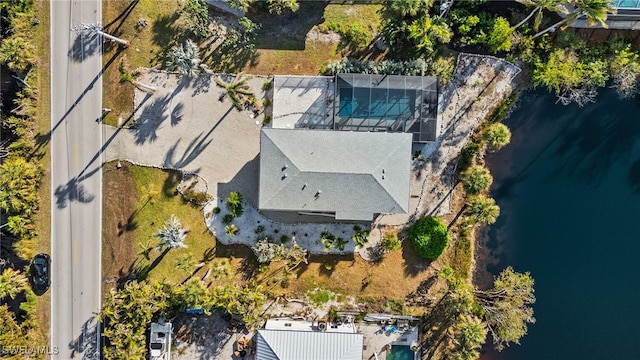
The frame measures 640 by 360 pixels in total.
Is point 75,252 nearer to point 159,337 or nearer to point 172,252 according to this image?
point 172,252

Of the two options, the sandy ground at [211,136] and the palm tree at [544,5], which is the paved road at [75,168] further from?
the palm tree at [544,5]

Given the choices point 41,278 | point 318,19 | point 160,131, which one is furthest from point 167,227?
point 318,19

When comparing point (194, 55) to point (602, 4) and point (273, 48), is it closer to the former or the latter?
point (273, 48)

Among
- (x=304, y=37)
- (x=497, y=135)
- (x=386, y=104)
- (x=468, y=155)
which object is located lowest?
(x=468, y=155)

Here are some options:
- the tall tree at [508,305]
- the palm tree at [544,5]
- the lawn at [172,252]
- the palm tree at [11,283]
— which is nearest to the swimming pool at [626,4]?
the palm tree at [544,5]

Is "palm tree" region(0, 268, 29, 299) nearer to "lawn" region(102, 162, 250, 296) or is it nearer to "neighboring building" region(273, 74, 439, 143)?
"lawn" region(102, 162, 250, 296)

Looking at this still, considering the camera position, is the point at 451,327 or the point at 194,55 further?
the point at 451,327

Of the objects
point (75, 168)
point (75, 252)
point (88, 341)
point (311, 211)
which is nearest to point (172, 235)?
point (75, 252)
